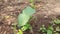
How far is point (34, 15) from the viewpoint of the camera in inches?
116

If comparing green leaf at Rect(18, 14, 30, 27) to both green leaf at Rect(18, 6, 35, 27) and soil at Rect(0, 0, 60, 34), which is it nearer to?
green leaf at Rect(18, 6, 35, 27)

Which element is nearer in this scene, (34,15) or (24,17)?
(24,17)

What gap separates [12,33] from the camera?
2715 mm

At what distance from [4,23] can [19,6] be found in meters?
0.43

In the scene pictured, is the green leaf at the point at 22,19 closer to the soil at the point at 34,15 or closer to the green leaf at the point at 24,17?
the green leaf at the point at 24,17

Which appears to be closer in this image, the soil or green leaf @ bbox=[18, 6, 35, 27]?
green leaf @ bbox=[18, 6, 35, 27]

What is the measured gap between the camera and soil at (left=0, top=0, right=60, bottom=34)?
2.80 metres

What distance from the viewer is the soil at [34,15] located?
110 inches

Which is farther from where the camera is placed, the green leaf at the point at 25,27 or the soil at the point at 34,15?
the soil at the point at 34,15

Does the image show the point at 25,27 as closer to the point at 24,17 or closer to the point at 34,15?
the point at 24,17

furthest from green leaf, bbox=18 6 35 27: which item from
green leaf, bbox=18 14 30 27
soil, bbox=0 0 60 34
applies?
soil, bbox=0 0 60 34

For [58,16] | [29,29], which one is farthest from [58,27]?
[29,29]

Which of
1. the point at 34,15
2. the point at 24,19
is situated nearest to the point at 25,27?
the point at 24,19

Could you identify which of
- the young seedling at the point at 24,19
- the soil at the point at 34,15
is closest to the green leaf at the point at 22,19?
the young seedling at the point at 24,19
